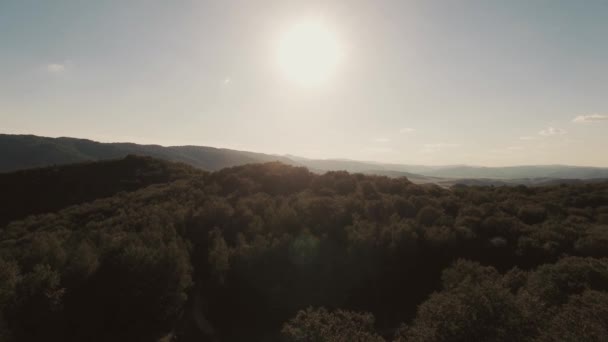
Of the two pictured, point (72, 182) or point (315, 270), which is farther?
point (72, 182)

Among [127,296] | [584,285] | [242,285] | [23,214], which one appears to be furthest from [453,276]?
[23,214]

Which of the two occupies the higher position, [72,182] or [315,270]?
[72,182]

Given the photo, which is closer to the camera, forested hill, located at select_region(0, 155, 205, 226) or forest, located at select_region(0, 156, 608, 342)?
forest, located at select_region(0, 156, 608, 342)

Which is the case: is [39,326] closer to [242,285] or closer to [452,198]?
[242,285]
